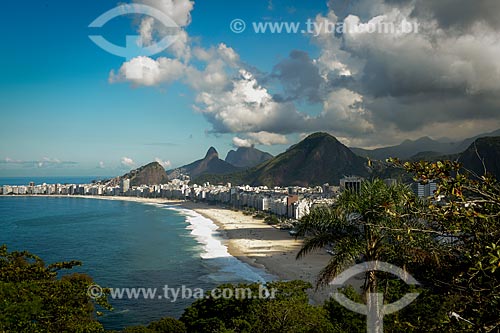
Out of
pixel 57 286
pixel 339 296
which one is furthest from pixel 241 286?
pixel 57 286

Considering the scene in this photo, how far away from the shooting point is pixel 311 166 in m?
165

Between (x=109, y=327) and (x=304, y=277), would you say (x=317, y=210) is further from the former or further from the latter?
(x=304, y=277)

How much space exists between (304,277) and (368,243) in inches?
894

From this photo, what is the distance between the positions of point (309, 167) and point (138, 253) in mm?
129290

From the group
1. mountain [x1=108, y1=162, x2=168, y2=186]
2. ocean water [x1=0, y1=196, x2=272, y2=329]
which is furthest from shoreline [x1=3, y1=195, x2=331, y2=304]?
mountain [x1=108, y1=162, x2=168, y2=186]

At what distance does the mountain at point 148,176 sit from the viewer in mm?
183438

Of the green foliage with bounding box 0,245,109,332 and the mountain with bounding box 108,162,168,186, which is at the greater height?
the mountain with bounding box 108,162,168,186

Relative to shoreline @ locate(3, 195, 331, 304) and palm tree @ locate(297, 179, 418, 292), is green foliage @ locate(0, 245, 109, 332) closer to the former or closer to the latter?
palm tree @ locate(297, 179, 418, 292)

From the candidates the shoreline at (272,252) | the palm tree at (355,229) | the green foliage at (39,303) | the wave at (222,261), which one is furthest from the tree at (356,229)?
the wave at (222,261)

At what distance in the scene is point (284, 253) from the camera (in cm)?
3881

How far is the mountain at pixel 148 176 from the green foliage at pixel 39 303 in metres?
173

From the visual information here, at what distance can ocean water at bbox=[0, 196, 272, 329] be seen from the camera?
24125 millimetres

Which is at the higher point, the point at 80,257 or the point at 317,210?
the point at 317,210

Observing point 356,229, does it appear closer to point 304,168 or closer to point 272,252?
point 272,252
